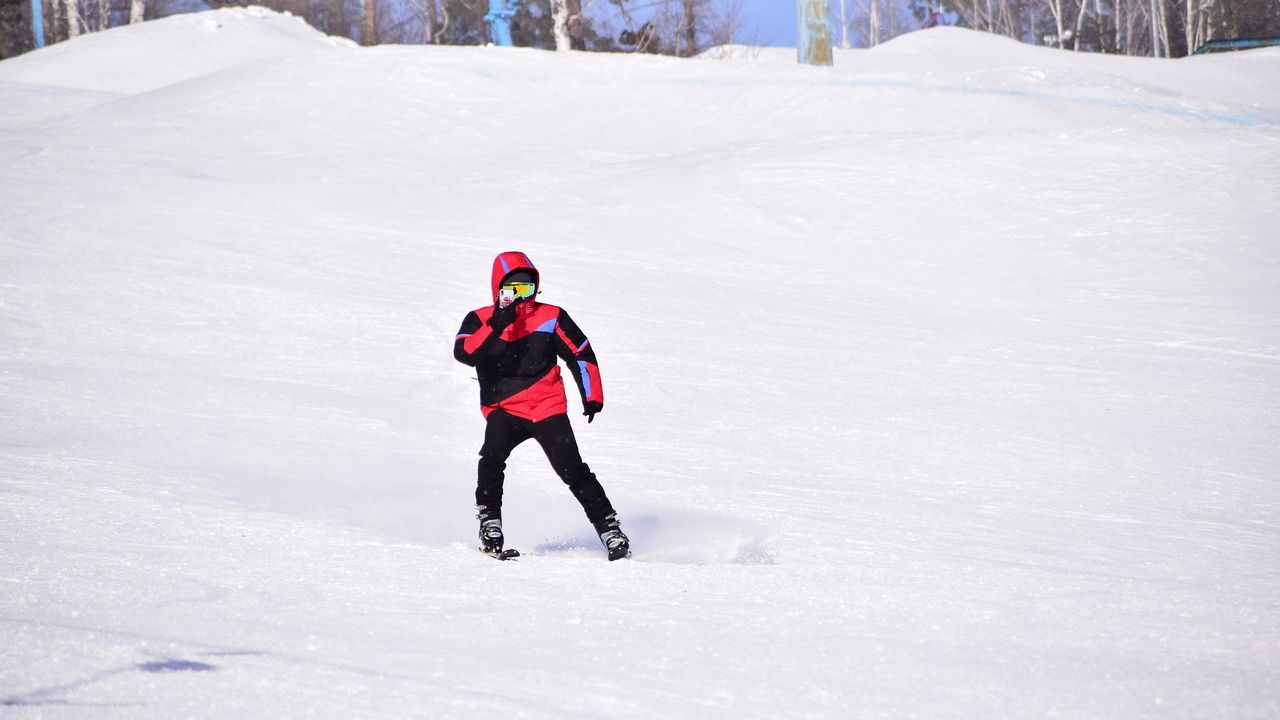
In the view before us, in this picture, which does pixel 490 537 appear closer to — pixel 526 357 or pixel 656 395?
pixel 526 357

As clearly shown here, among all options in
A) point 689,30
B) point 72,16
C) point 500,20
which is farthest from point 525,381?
point 689,30

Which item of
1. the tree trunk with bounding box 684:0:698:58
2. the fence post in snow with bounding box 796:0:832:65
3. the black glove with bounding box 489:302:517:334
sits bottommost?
the black glove with bounding box 489:302:517:334

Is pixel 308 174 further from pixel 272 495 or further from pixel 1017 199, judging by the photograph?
pixel 272 495

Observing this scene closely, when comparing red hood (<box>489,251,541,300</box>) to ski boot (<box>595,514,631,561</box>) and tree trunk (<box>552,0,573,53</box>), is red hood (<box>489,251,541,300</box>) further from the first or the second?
tree trunk (<box>552,0,573,53</box>)

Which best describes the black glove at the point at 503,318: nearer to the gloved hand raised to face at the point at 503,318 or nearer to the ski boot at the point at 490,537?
the gloved hand raised to face at the point at 503,318

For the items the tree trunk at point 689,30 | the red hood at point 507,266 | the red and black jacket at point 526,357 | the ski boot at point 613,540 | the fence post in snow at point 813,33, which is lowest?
the ski boot at point 613,540

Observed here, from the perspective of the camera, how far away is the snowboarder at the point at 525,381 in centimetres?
479

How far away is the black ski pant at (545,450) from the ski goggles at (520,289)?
0.48 meters

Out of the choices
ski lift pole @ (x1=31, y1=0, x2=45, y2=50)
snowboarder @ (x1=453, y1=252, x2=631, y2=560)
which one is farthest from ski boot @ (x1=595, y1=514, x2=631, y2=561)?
ski lift pole @ (x1=31, y1=0, x2=45, y2=50)

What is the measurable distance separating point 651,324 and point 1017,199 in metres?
6.10

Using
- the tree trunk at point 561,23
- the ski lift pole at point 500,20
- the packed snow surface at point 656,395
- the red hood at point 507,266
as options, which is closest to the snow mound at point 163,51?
the packed snow surface at point 656,395

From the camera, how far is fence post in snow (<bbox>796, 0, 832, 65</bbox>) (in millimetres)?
22250

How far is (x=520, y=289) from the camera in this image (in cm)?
479

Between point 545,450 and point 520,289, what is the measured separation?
0.65 m
